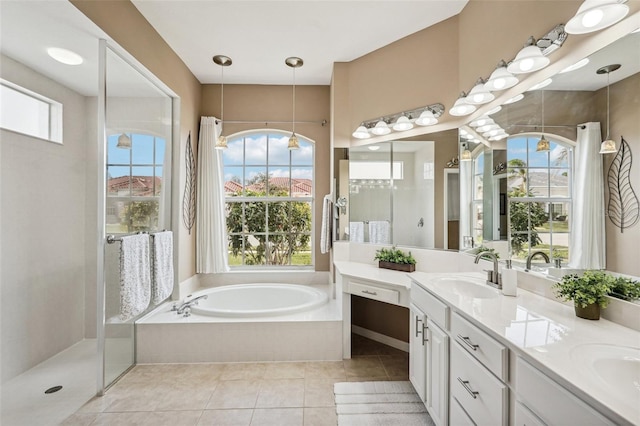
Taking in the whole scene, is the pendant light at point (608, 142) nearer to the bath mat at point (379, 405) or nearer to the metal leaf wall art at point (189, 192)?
the bath mat at point (379, 405)

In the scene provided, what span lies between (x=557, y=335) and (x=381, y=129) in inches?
87.7

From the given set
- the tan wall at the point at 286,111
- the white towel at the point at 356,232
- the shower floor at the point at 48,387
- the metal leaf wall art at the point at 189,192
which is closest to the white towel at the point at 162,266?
the metal leaf wall art at the point at 189,192

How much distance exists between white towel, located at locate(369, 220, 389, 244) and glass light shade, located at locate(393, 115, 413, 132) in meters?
0.89

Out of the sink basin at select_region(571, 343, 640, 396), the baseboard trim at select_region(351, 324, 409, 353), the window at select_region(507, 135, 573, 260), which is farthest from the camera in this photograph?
the baseboard trim at select_region(351, 324, 409, 353)

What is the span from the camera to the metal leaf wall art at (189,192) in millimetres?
3277

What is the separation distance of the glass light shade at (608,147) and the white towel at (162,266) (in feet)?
9.68

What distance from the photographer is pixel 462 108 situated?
224cm

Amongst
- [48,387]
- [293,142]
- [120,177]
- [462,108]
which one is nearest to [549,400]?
[462,108]

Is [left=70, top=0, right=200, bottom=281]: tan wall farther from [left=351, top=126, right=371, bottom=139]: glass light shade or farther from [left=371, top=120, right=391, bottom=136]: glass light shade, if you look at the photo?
[left=371, top=120, right=391, bottom=136]: glass light shade

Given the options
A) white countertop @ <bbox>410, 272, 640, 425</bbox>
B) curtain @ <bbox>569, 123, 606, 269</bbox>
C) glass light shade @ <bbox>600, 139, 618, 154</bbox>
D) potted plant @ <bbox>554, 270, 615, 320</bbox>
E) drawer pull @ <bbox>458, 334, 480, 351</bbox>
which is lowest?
drawer pull @ <bbox>458, 334, 480, 351</bbox>

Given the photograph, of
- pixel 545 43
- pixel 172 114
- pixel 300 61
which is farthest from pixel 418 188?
pixel 172 114

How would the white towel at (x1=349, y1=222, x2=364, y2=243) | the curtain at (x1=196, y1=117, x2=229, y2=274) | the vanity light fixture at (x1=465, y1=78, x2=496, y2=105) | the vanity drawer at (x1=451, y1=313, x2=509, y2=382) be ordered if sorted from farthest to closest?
the curtain at (x1=196, y1=117, x2=229, y2=274) < the white towel at (x1=349, y1=222, x2=364, y2=243) < the vanity light fixture at (x1=465, y1=78, x2=496, y2=105) < the vanity drawer at (x1=451, y1=313, x2=509, y2=382)

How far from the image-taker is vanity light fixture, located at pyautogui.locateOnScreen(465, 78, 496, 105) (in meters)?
2.00

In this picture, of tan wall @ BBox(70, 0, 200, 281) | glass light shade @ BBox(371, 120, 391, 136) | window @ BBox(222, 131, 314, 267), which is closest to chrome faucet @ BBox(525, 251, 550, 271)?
glass light shade @ BBox(371, 120, 391, 136)
